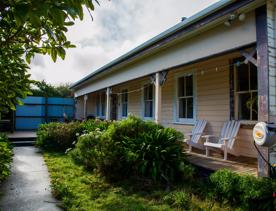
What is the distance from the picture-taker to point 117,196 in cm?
412

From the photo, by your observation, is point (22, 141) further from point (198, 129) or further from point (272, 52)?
point (272, 52)

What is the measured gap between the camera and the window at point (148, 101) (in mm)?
9859

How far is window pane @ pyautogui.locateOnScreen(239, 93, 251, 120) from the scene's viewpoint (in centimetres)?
552

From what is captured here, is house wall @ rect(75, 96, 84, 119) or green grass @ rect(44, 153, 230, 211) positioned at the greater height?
house wall @ rect(75, 96, 84, 119)

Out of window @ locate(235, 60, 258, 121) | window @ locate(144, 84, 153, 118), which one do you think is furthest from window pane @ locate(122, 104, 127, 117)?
window @ locate(235, 60, 258, 121)

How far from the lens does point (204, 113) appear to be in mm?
6680

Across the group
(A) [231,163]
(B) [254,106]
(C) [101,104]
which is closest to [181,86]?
(B) [254,106]

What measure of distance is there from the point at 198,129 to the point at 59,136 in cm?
486

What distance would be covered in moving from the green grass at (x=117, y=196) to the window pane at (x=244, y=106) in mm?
2424

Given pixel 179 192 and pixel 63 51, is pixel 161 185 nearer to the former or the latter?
pixel 179 192

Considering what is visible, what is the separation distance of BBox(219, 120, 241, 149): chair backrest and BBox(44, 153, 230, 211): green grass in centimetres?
171

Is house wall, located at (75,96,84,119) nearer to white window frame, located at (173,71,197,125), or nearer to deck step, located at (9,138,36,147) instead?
deck step, located at (9,138,36,147)

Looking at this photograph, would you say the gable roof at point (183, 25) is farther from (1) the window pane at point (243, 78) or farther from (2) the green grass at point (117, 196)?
(2) the green grass at point (117, 196)

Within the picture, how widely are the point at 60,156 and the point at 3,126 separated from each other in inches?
315
